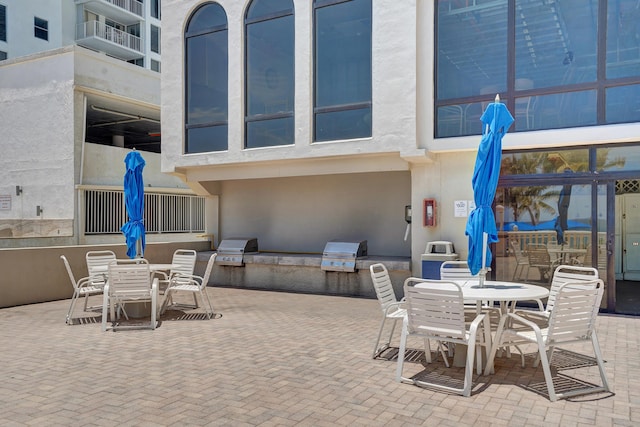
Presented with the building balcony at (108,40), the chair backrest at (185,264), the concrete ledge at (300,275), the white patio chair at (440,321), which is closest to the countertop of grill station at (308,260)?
the concrete ledge at (300,275)

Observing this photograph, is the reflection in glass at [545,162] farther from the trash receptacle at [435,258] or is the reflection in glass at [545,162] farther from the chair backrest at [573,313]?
the chair backrest at [573,313]

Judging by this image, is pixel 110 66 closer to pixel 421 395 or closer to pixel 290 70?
pixel 290 70

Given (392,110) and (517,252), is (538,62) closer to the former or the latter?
(392,110)

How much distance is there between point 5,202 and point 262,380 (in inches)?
630

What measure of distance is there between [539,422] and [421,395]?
3.24 ft

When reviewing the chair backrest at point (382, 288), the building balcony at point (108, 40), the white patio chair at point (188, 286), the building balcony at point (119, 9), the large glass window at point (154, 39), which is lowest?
the white patio chair at point (188, 286)

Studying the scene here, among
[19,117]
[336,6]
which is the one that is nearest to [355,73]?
[336,6]

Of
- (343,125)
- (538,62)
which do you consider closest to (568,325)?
(538,62)

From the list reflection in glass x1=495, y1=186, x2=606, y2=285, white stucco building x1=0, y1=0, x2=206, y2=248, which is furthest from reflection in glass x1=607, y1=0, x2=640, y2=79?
white stucco building x1=0, y1=0, x2=206, y2=248

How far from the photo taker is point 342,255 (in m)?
10.8

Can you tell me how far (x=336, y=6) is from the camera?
1059 cm

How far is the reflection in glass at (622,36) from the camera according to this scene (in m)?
8.16

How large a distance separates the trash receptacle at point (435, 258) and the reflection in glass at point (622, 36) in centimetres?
384

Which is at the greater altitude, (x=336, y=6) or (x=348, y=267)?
(x=336, y=6)
